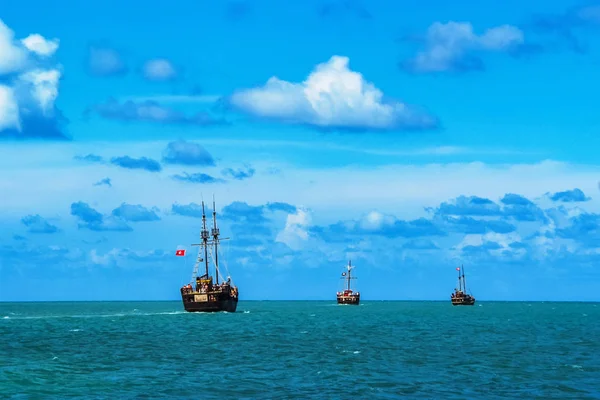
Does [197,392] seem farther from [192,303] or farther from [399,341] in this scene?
[192,303]

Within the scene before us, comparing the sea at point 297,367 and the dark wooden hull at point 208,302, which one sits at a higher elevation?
the dark wooden hull at point 208,302

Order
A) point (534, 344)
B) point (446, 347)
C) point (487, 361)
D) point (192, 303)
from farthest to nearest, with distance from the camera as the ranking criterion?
point (192, 303) < point (534, 344) < point (446, 347) < point (487, 361)

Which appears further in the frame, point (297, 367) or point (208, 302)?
point (208, 302)

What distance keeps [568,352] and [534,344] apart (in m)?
9.24

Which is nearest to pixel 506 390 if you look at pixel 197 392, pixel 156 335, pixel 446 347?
pixel 197 392

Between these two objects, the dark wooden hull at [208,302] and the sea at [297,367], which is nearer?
the sea at [297,367]

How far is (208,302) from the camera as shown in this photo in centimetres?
14700

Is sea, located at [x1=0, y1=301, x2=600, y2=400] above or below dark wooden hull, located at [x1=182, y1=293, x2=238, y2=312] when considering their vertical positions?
below

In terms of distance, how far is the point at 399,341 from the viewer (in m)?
81.4

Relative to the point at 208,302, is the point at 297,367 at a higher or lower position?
lower

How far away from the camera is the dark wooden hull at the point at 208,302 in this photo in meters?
147

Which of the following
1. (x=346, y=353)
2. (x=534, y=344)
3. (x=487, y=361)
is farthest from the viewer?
(x=534, y=344)

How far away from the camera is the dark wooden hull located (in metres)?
147

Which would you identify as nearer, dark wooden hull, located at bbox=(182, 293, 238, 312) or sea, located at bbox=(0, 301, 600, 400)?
sea, located at bbox=(0, 301, 600, 400)
